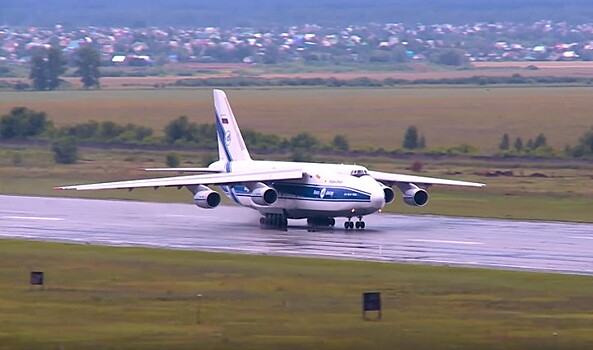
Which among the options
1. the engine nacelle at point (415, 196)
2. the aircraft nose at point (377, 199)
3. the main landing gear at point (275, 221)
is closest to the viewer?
the aircraft nose at point (377, 199)

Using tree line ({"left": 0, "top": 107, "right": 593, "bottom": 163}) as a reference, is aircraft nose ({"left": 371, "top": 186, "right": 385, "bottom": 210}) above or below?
below

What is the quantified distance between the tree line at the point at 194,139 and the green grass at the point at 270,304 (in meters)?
42.0

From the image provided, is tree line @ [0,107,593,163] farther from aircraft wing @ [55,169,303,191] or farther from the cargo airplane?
aircraft wing @ [55,169,303,191]

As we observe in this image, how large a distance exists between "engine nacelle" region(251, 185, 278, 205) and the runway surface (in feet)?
3.31

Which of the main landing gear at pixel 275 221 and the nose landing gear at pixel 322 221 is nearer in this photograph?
the main landing gear at pixel 275 221

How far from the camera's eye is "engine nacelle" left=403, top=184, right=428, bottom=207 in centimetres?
5438

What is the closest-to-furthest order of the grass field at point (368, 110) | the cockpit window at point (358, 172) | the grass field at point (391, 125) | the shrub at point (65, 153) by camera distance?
the cockpit window at point (358, 172) < the grass field at point (391, 125) < the shrub at point (65, 153) < the grass field at point (368, 110)

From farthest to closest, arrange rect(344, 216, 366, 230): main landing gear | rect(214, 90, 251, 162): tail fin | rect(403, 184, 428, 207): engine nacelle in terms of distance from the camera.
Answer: rect(214, 90, 251, 162): tail fin < rect(403, 184, 428, 207): engine nacelle < rect(344, 216, 366, 230): main landing gear

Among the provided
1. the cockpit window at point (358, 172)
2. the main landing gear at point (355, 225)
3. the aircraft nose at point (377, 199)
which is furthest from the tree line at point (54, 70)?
the aircraft nose at point (377, 199)

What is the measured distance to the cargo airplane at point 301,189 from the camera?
51.0 m

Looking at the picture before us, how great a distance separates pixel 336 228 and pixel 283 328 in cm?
2334

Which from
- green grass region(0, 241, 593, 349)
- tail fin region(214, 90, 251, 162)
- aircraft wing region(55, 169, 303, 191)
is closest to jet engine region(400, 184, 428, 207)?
aircraft wing region(55, 169, 303, 191)

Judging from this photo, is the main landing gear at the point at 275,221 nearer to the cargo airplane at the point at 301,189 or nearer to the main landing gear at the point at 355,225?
the cargo airplane at the point at 301,189

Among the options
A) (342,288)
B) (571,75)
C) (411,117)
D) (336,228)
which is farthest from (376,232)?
(571,75)
